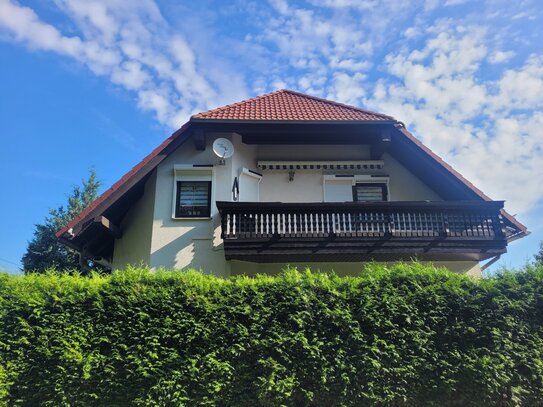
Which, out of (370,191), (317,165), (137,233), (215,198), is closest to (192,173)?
(215,198)

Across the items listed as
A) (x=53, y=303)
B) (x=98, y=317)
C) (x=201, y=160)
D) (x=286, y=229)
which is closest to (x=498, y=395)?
(x=286, y=229)

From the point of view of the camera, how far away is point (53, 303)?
23.8 feet

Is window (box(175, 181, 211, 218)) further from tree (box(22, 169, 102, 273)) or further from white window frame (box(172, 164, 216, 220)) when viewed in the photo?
tree (box(22, 169, 102, 273))

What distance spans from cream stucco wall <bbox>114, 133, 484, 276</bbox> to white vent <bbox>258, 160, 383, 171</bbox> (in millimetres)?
168

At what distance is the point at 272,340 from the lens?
22.7 ft

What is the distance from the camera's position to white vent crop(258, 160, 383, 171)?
1355 cm

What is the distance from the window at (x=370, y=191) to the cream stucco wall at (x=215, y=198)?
241 mm

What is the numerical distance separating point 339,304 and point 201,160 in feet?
23.4

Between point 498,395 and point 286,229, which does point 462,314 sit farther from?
point 286,229

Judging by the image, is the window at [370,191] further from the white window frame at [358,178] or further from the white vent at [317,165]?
the white vent at [317,165]

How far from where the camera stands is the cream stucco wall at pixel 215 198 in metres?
11.9

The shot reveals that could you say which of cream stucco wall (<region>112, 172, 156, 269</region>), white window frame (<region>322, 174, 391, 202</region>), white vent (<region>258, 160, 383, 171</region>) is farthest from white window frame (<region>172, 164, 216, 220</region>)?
white window frame (<region>322, 174, 391, 202</region>)

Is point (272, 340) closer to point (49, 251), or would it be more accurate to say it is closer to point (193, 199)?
point (193, 199)

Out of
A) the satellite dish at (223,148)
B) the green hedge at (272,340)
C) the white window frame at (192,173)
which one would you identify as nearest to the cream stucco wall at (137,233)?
the white window frame at (192,173)
